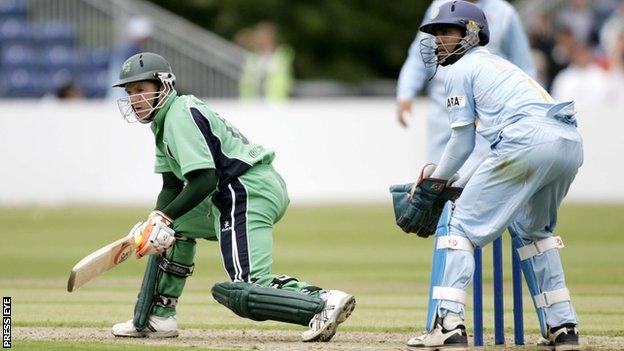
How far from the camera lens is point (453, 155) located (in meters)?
7.34

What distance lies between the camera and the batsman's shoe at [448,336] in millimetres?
7055

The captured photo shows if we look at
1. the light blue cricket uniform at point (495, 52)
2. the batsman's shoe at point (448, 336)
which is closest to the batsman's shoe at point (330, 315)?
the batsman's shoe at point (448, 336)

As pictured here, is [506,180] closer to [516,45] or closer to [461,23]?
[461,23]

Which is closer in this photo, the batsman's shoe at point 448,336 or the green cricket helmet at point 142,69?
the batsman's shoe at point 448,336

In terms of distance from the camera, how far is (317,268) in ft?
41.4

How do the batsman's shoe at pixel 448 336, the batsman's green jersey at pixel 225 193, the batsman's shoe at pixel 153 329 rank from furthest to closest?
the batsman's shoe at pixel 153 329 → the batsman's green jersey at pixel 225 193 → the batsman's shoe at pixel 448 336

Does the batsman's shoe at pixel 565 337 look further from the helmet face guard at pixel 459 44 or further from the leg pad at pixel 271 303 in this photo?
the helmet face guard at pixel 459 44

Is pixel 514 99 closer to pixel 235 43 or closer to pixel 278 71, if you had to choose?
pixel 278 71

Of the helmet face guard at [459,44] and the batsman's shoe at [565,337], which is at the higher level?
the helmet face guard at [459,44]

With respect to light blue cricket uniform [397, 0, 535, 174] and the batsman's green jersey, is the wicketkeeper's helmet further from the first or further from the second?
light blue cricket uniform [397, 0, 535, 174]

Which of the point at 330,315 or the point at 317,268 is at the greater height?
the point at 330,315

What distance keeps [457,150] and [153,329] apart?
2.26 meters

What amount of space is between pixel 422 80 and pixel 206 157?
3.63 metres

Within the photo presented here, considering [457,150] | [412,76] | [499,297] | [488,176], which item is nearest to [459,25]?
[457,150]
